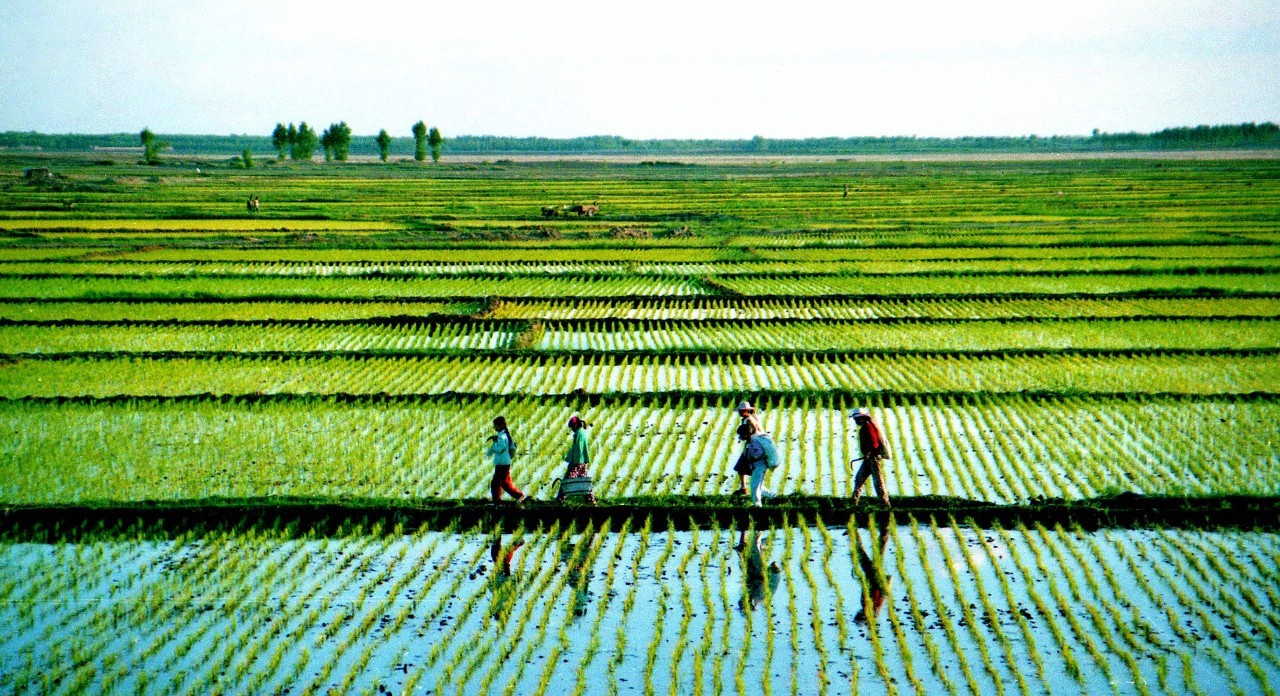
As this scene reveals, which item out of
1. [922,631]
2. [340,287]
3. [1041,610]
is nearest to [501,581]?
[922,631]

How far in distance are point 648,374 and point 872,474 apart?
4.96 meters

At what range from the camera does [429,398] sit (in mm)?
10523

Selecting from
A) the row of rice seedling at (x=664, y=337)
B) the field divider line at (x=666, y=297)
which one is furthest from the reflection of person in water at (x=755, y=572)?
the field divider line at (x=666, y=297)

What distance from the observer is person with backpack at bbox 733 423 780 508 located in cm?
698

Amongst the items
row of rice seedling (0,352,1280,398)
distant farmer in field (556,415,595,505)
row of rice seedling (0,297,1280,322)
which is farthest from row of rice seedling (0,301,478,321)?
distant farmer in field (556,415,595,505)

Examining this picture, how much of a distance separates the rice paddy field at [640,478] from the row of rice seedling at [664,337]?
9cm

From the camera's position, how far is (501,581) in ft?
20.4

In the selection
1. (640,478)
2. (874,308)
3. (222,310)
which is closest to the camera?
(640,478)

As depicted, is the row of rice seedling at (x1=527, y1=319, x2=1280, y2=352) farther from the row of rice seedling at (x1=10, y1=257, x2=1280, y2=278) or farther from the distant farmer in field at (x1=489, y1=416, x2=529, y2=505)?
the distant farmer in field at (x1=489, y1=416, x2=529, y2=505)

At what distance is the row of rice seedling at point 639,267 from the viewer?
61.3 ft

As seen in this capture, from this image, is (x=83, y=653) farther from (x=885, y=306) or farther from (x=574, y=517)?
(x=885, y=306)

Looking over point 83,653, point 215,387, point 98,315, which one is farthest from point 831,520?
point 98,315

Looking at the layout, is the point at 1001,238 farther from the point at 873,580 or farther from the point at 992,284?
the point at 873,580

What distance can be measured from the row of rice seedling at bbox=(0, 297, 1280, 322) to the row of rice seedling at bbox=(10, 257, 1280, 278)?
2.54 meters
